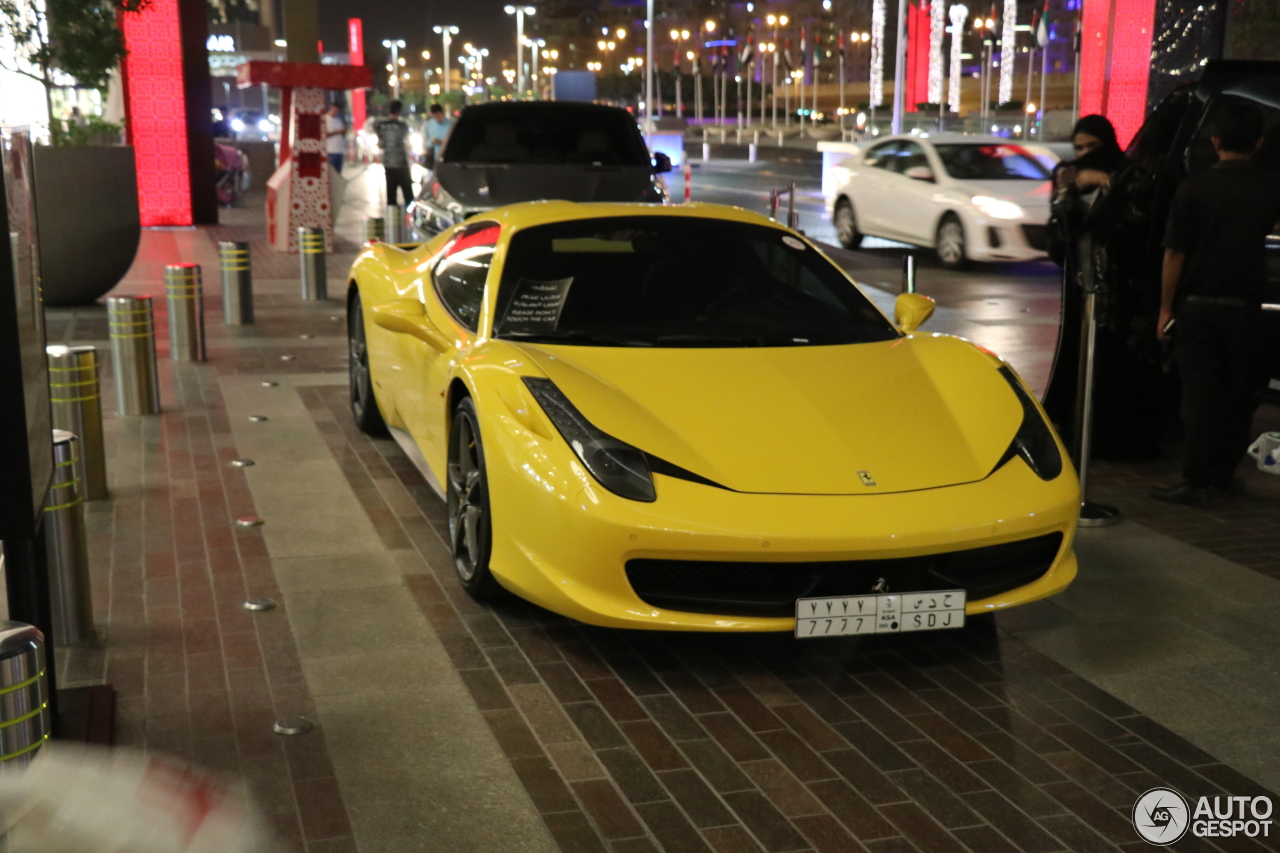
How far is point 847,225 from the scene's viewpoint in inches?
738

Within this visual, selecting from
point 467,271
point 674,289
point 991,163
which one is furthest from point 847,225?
point 674,289

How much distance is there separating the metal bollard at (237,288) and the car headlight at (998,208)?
8.44 m

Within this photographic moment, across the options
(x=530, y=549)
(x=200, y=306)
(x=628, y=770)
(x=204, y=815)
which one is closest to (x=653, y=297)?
(x=530, y=549)

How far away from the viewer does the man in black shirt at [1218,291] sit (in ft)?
20.2

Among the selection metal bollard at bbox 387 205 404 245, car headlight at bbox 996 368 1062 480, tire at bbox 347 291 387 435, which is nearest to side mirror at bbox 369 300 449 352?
tire at bbox 347 291 387 435

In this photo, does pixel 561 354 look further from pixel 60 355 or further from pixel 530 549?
pixel 60 355

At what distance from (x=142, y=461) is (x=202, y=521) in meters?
1.26

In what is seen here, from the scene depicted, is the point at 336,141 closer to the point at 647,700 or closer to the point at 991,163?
the point at 991,163

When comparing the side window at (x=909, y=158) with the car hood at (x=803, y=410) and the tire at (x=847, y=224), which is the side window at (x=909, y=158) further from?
the car hood at (x=803, y=410)

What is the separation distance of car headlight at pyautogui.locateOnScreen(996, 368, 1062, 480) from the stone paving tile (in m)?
0.64

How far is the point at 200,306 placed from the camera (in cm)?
1035

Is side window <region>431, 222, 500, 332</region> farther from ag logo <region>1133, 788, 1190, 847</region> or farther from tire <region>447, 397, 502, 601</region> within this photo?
ag logo <region>1133, 788, 1190, 847</region>

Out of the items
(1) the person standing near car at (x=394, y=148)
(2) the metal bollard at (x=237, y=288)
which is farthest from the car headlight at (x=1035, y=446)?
(1) the person standing near car at (x=394, y=148)

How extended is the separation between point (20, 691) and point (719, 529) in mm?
2078
